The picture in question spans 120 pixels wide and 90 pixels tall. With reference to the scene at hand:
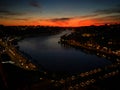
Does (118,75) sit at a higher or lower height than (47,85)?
lower

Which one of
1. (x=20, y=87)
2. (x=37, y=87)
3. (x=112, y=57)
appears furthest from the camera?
(x=112, y=57)

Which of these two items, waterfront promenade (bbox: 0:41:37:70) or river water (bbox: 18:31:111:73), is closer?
waterfront promenade (bbox: 0:41:37:70)

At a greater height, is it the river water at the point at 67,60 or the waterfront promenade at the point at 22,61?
the waterfront promenade at the point at 22,61

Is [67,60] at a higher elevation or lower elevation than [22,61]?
lower

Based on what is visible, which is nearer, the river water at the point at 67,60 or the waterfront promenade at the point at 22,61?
the waterfront promenade at the point at 22,61

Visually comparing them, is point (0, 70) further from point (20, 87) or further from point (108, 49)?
point (108, 49)

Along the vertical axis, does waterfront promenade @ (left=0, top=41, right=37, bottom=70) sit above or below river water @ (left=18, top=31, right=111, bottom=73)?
above

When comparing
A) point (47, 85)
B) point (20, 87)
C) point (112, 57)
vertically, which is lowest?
point (112, 57)

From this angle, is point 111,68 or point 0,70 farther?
point 111,68

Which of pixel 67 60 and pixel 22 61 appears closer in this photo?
pixel 22 61

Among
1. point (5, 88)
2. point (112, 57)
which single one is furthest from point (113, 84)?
point (112, 57)

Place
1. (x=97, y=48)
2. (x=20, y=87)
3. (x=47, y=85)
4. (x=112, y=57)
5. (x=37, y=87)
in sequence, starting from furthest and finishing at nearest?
(x=97, y=48)
(x=112, y=57)
(x=47, y=85)
(x=37, y=87)
(x=20, y=87)
